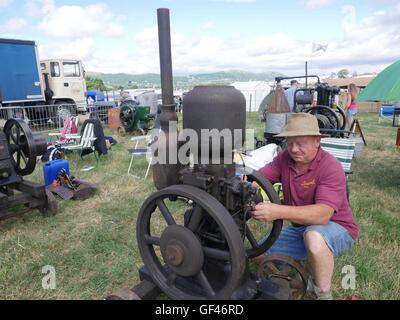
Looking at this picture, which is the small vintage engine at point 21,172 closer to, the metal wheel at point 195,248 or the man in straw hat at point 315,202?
the metal wheel at point 195,248

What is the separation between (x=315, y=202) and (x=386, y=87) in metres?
2.14

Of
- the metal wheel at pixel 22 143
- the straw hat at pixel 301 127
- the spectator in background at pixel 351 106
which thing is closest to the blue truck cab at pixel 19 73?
the metal wheel at pixel 22 143

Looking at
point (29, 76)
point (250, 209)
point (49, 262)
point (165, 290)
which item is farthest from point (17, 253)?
point (29, 76)

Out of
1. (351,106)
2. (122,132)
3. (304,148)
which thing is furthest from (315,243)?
(122,132)

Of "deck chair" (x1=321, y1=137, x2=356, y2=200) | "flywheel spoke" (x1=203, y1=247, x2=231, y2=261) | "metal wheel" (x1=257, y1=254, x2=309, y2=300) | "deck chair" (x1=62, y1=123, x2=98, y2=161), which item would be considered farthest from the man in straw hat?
"deck chair" (x1=62, y1=123, x2=98, y2=161)

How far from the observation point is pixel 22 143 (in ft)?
12.0

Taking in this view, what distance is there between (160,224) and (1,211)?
163 cm

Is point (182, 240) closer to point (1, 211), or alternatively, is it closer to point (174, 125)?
point (174, 125)

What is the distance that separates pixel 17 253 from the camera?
2764 millimetres

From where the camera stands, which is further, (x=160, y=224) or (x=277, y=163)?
(x=160, y=224)

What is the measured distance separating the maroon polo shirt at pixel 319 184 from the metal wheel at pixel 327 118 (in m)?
2.87

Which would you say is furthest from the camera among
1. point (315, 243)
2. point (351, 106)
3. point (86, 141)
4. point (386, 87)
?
point (351, 106)

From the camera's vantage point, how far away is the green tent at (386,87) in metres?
3.11

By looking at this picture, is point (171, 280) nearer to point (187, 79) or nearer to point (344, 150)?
point (344, 150)
